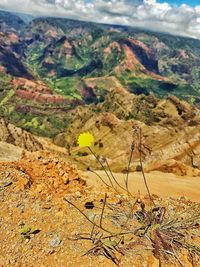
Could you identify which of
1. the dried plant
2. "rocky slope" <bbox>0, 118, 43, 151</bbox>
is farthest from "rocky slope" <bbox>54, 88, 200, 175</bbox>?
the dried plant

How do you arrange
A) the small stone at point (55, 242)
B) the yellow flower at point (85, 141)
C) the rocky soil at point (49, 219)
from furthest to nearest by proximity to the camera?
the small stone at point (55, 242) → the rocky soil at point (49, 219) → the yellow flower at point (85, 141)

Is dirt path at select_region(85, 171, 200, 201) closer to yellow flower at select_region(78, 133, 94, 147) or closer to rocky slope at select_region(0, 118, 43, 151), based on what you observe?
yellow flower at select_region(78, 133, 94, 147)

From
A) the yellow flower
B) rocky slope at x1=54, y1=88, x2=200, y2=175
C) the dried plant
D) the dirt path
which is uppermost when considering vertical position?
the yellow flower

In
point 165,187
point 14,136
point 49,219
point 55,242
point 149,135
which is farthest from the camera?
point 149,135

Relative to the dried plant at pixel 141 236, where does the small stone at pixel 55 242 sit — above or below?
below

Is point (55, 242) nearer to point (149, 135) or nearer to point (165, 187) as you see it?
point (165, 187)

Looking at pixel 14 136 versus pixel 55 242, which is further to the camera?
pixel 14 136

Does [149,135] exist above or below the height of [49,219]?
below

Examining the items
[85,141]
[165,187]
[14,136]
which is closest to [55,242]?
[85,141]

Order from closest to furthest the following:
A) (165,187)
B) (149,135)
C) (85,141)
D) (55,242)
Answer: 1. (85,141)
2. (55,242)
3. (165,187)
4. (149,135)

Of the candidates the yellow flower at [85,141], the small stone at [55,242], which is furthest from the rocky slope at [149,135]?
the yellow flower at [85,141]

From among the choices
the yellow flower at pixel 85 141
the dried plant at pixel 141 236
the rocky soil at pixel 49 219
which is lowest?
the rocky soil at pixel 49 219

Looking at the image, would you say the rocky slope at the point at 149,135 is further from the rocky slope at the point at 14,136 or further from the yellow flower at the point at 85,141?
the yellow flower at the point at 85,141

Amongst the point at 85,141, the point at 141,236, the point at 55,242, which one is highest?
the point at 85,141
